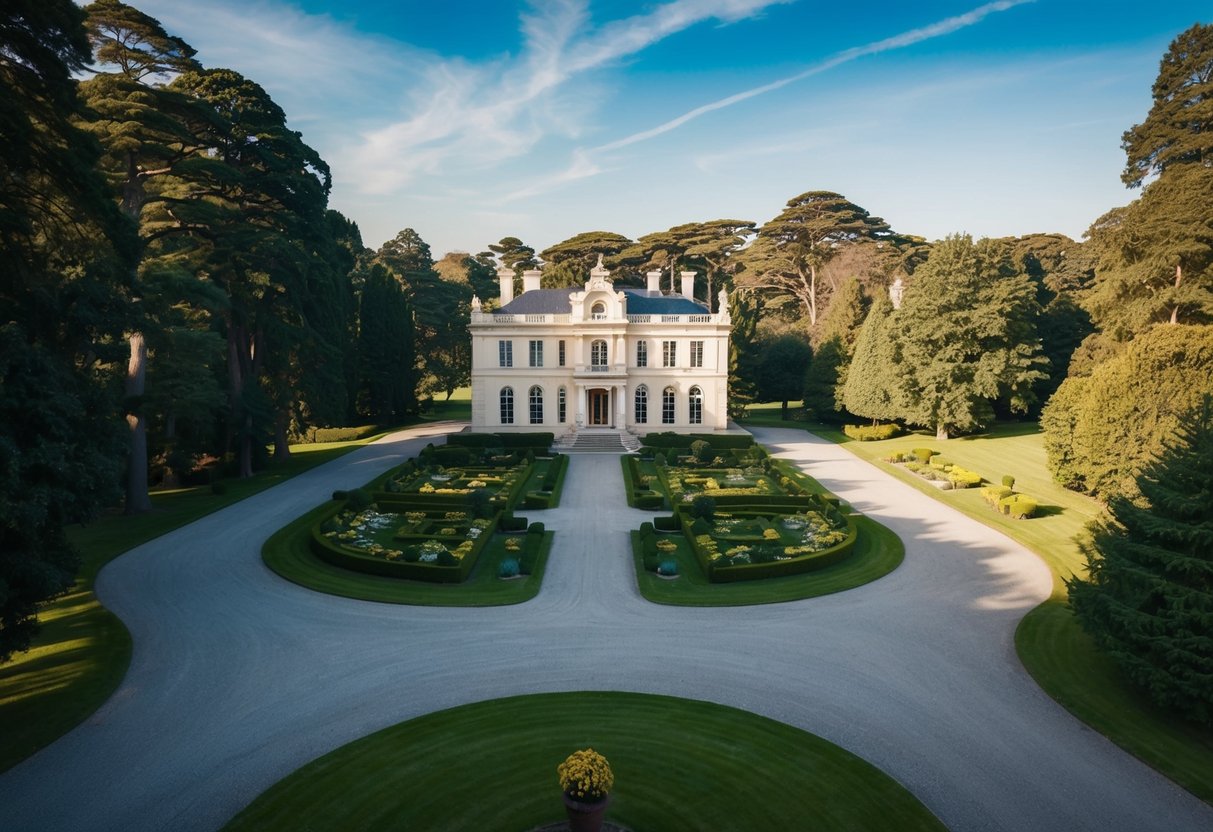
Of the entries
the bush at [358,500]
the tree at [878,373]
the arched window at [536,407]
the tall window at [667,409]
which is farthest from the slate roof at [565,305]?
the bush at [358,500]

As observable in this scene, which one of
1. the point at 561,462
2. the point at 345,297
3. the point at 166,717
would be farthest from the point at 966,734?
the point at 345,297

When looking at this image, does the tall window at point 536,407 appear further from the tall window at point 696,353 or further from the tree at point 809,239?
the tree at point 809,239

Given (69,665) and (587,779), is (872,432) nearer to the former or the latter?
(587,779)

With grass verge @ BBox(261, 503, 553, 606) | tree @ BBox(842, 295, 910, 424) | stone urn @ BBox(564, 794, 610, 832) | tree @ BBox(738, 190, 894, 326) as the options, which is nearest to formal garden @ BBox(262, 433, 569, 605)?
grass verge @ BBox(261, 503, 553, 606)

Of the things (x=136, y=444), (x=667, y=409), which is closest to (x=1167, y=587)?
(x=136, y=444)

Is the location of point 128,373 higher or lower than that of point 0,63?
lower

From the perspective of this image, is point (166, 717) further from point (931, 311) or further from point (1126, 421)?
point (931, 311)
